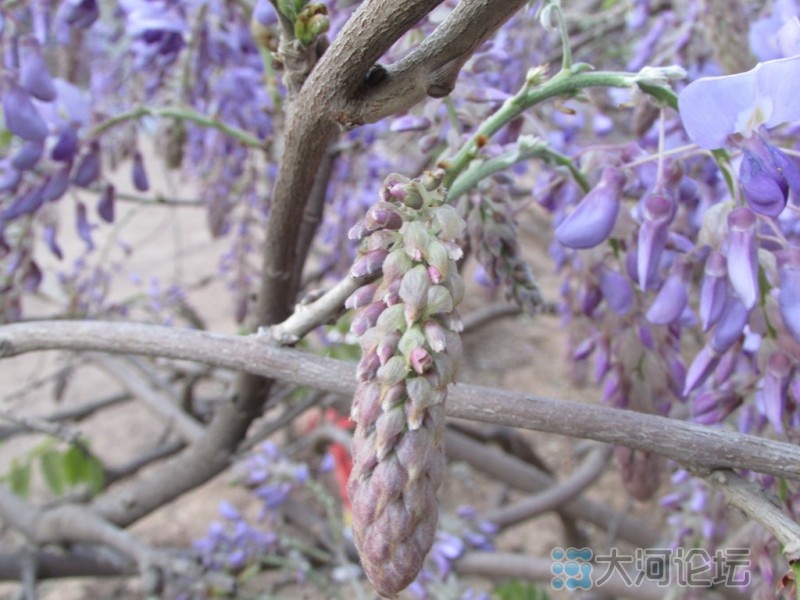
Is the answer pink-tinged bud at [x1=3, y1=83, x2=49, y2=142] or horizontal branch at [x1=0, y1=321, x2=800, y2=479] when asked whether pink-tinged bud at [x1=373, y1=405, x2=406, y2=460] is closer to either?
horizontal branch at [x1=0, y1=321, x2=800, y2=479]

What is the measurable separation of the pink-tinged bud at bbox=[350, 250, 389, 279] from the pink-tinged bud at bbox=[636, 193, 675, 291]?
0.91 ft

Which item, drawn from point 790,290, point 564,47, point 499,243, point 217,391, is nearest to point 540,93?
point 564,47

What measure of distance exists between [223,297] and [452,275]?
12.0 ft

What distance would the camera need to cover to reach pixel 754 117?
0.55 meters

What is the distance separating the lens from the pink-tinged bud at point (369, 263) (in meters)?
0.47

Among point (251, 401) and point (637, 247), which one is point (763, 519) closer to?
point (637, 247)

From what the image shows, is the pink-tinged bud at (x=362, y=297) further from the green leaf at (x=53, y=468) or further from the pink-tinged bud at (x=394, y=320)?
the green leaf at (x=53, y=468)

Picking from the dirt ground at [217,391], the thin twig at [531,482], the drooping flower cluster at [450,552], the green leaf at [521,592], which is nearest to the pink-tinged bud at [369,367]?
the drooping flower cluster at [450,552]

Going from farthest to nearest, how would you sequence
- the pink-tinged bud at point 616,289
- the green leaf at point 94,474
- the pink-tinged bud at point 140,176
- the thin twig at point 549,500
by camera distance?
the thin twig at point 549,500 < the green leaf at point 94,474 < the pink-tinged bud at point 140,176 < the pink-tinged bud at point 616,289

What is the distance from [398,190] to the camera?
47cm

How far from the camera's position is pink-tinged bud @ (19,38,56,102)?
96cm

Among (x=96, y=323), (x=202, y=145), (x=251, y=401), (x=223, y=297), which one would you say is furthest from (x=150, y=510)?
(x=223, y=297)

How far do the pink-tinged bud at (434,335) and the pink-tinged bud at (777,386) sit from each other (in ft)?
1.21

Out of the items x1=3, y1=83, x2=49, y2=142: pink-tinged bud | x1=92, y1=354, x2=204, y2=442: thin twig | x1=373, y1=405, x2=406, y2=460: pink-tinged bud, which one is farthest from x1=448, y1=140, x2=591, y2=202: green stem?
x1=92, y1=354, x2=204, y2=442: thin twig
